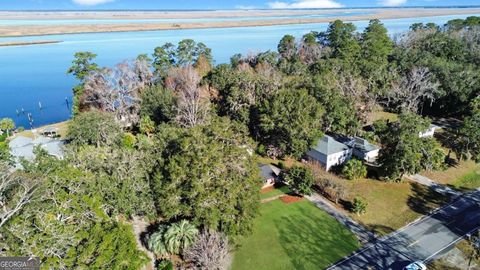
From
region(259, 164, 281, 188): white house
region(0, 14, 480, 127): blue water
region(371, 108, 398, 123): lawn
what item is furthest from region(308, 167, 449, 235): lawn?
region(0, 14, 480, 127): blue water

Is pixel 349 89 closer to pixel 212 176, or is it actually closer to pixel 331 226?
pixel 331 226

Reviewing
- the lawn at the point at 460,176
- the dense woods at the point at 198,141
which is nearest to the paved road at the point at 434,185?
the lawn at the point at 460,176

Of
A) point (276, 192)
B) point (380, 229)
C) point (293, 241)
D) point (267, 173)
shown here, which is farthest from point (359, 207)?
point (267, 173)

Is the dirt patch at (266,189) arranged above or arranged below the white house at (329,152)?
below

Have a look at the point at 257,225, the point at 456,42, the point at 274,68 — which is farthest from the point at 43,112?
the point at 456,42

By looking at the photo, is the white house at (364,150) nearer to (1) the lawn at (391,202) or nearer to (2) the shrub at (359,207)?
(1) the lawn at (391,202)
